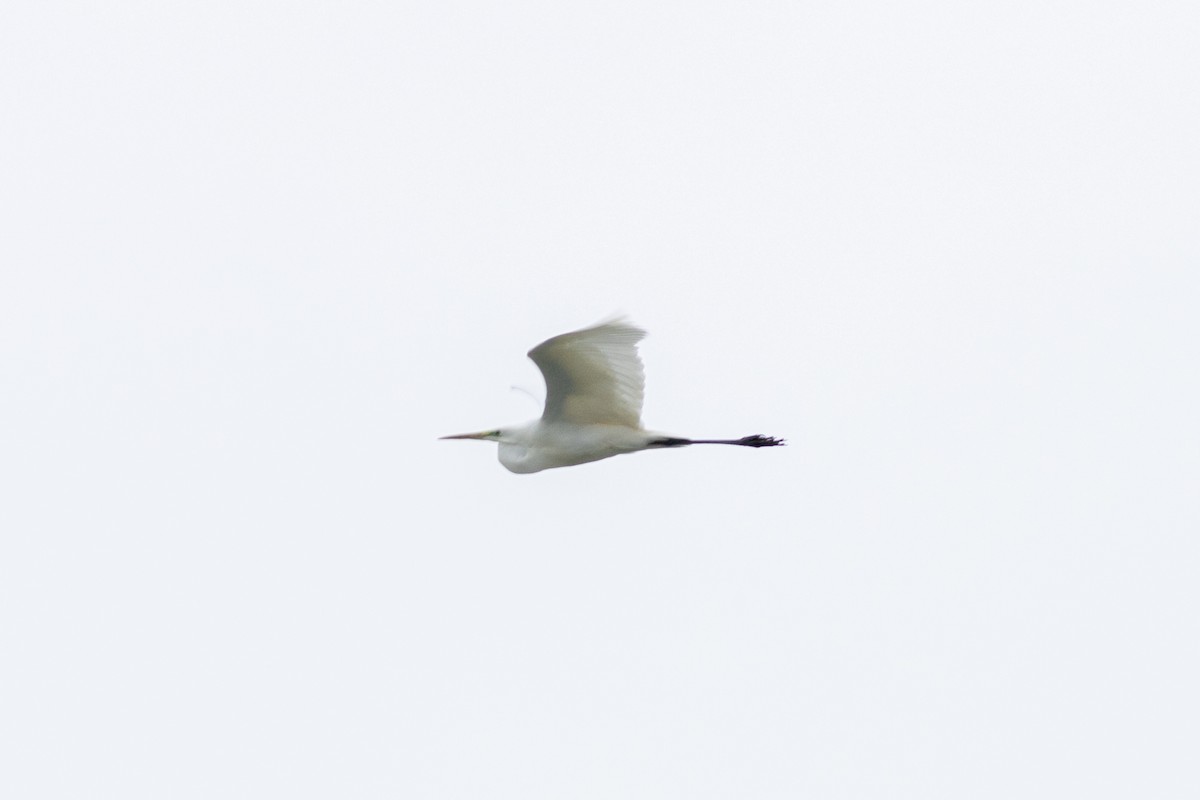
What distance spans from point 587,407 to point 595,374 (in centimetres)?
51

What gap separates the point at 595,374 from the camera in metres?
13.2

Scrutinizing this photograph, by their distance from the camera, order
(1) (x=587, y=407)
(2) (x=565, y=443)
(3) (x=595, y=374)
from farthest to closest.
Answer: (2) (x=565, y=443)
(1) (x=587, y=407)
(3) (x=595, y=374)

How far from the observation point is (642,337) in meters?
12.6

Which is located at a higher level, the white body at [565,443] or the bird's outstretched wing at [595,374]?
the bird's outstretched wing at [595,374]

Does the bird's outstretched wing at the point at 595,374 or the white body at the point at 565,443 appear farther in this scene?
the white body at the point at 565,443

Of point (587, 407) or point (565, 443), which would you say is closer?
point (587, 407)

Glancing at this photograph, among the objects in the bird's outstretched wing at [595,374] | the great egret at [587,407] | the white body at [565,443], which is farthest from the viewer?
the white body at [565,443]

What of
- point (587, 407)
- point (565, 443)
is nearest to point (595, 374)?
point (587, 407)

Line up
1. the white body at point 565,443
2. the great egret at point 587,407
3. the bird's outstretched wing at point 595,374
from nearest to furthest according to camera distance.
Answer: the bird's outstretched wing at point 595,374, the great egret at point 587,407, the white body at point 565,443

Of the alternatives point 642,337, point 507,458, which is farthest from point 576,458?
point 642,337

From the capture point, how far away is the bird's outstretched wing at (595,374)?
41.0 feet

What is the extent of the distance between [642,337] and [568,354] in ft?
1.77

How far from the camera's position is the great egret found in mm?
12625

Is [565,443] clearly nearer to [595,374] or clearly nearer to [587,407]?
[587,407]
